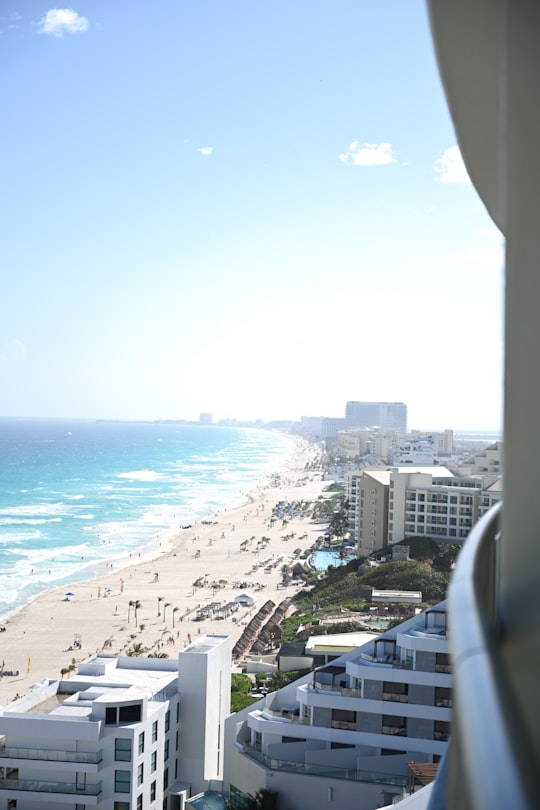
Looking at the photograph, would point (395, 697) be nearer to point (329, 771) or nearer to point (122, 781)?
point (329, 771)

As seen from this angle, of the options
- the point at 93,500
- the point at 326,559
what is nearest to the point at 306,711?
the point at 326,559

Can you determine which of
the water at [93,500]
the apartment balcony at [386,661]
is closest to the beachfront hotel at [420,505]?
the water at [93,500]

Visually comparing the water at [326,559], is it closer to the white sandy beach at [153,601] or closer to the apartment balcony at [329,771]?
the white sandy beach at [153,601]

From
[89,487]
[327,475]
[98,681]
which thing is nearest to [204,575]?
[98,681]

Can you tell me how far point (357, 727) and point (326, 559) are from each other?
64.2 feet

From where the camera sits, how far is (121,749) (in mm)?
7879

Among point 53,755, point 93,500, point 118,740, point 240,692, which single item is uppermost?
point 118,740

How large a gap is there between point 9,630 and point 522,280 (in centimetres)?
1888

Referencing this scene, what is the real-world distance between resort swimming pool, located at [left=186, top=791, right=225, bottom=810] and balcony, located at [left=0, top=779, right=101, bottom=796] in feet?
3.37

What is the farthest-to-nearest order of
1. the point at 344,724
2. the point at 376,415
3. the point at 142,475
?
the point at 376,415, the point at 142,475, the point at 344,724

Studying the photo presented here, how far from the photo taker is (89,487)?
2087 inches

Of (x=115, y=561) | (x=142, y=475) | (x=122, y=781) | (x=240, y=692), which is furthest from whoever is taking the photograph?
(x=142, y=475)

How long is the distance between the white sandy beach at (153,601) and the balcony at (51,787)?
5850 millimetres

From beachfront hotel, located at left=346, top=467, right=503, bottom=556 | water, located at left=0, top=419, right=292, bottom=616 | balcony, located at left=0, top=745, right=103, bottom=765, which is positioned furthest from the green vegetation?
beachfront hotel, located at left=346, top=467, right=503, bottom=556
